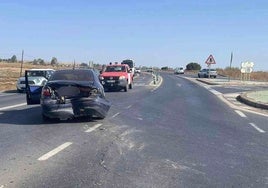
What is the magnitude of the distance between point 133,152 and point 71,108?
4.67 m

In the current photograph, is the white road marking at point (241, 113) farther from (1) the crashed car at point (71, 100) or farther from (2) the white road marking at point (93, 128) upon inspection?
(2) the white road marking at point (93, 128)

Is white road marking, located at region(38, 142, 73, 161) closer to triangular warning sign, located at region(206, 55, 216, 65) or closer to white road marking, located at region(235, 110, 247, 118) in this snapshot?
white road marking, located at region(235, 110, 247, 118)

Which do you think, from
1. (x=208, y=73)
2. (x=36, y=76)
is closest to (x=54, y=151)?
(x=36, y=76)

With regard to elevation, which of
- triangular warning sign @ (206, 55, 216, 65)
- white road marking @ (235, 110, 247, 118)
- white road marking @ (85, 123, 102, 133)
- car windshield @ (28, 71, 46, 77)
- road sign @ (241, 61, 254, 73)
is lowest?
white road marking @ (85, 123, 102, 133)

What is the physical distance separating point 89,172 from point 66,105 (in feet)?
20.3

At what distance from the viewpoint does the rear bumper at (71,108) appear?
13.1m

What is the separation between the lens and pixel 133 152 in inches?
352

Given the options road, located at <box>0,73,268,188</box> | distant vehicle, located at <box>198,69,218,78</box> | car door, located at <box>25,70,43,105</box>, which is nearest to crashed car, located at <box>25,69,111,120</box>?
road, located at <box>0,73,268,188</box>

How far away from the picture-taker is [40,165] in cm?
766

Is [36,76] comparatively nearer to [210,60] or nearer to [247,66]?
[247,66]

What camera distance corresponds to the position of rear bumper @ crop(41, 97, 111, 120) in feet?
43.1

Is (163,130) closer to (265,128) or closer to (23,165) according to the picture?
(265,128)

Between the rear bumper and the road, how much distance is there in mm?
286

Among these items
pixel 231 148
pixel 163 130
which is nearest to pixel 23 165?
pixel 231 148
